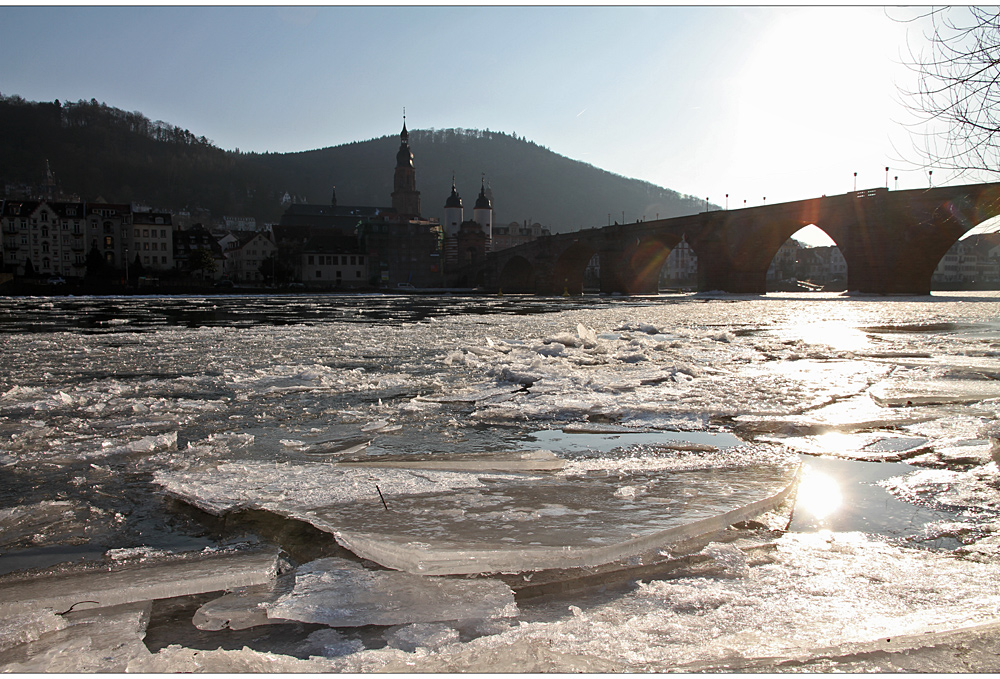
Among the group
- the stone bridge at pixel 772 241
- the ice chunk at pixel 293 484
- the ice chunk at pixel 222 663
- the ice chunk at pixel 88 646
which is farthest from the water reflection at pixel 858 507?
the stone bridge at pixel 772 241

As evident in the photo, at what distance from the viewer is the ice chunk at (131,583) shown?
6.45ft

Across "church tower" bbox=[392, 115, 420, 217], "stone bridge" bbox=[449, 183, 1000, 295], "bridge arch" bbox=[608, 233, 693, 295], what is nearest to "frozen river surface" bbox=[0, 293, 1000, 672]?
"stone bridge" bbox=[449, 183, 1000, 295]

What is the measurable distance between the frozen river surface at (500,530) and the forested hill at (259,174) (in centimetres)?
14149

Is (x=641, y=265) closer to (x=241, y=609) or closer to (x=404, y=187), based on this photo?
(x=241, y=609)

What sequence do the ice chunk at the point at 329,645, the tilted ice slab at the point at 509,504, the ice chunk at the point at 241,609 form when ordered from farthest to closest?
the tilted ice slab at the point at 509,504 → the ice chunk at the point at 241,609 → the ice chunk at the point at 329,645

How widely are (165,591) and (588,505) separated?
162cm

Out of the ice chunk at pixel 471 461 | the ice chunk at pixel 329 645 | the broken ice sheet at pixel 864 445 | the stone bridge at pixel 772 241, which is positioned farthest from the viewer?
the stone bridge at pixel 772 241

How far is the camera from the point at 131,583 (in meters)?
2.07

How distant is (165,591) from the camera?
6.66 ft

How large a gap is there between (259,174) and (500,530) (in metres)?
178

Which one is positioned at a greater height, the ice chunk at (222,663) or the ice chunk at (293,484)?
the ice chunk at (293,484)

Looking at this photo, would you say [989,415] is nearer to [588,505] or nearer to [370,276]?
[588,505]

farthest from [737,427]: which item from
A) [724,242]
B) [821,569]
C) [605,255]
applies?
[605,255]

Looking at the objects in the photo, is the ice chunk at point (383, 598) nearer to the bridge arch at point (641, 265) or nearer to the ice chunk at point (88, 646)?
the ice chunk at point (88, 646)
